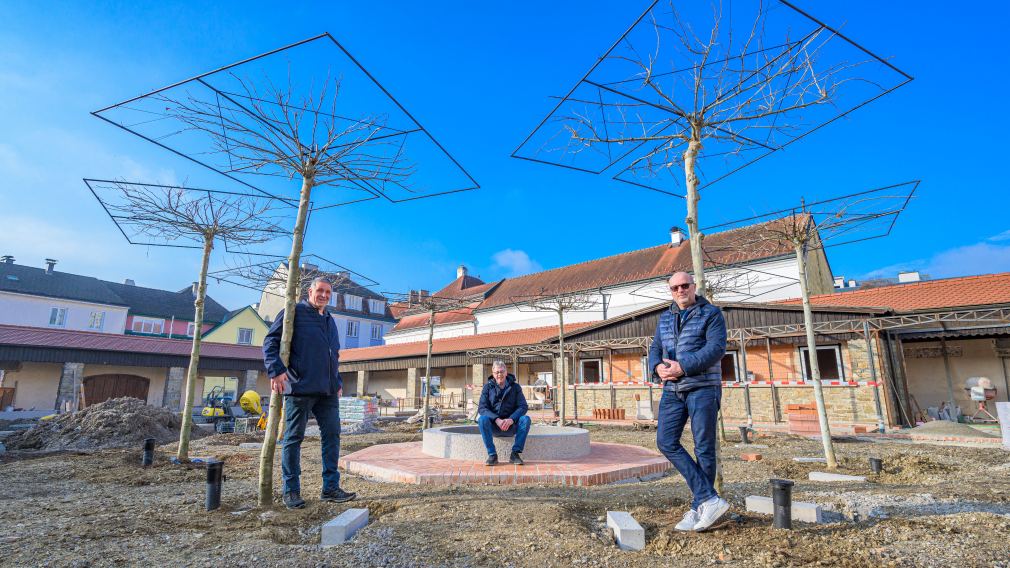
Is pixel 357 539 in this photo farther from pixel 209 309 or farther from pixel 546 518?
pixel 209 309

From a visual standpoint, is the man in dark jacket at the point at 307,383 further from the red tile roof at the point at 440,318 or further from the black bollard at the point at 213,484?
the red tile roof at the point at 440,318

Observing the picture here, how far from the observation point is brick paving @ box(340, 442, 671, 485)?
489 centimetres

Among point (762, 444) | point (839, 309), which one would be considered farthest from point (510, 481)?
point (839, 309)

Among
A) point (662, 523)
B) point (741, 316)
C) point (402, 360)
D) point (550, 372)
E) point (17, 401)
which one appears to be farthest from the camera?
point (402, 360)

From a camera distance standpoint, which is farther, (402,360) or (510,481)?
(402,360)

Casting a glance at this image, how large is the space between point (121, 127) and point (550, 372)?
22179 mm

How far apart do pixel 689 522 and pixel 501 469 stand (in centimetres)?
257

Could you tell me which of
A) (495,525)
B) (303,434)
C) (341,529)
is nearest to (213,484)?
(303,434)

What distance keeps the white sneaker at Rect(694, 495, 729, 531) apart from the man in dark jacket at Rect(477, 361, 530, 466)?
2.81 meters

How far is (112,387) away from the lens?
876 inches

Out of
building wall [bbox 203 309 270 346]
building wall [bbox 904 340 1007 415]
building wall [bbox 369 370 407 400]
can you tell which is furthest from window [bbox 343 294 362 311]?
building wall [bbox 904 340 1007 415]

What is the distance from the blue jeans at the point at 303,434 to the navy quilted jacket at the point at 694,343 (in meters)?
2.80

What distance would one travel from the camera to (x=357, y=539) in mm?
2902

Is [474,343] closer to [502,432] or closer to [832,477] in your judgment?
[502,432]
